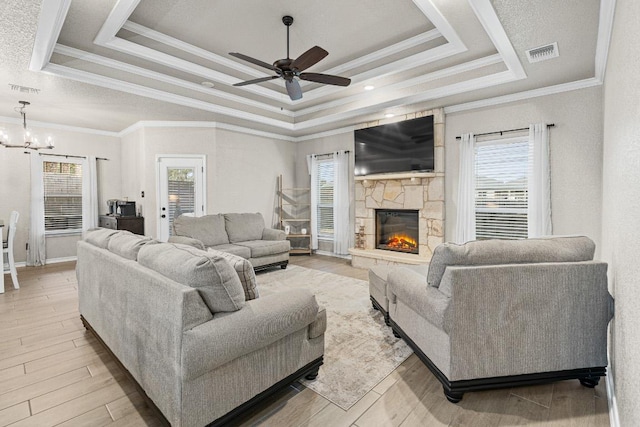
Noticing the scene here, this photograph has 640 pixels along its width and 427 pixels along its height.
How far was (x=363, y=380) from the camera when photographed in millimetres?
2207

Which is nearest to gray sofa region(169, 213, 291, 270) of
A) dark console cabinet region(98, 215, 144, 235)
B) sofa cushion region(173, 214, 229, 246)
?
sofa cushion region(173, 214, 229, 246)

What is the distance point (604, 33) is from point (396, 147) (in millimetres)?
3021

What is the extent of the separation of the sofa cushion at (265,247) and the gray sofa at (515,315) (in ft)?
11.6

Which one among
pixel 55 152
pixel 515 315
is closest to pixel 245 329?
pixel 515 315

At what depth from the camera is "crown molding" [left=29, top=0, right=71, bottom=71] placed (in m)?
2.44

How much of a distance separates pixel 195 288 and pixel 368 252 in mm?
4380

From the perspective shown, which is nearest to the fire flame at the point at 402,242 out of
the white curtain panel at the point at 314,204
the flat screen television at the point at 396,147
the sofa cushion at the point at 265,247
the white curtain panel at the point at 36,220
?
the flat screen television at the point at 396,147

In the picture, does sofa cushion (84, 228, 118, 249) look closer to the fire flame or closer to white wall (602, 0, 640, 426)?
white wall (602, 0, 640, 426)

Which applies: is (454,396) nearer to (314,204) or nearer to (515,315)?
(515,315)

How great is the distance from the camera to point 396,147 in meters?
5.46

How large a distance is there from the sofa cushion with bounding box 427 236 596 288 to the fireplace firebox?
345cm

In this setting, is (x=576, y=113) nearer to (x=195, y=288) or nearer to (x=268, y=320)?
(x=268, y=320)

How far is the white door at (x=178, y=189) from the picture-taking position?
615cm

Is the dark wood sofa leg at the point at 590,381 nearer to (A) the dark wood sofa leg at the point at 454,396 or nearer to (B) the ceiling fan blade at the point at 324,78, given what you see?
(A) the dark wood sofa leg at the point at 454,396
